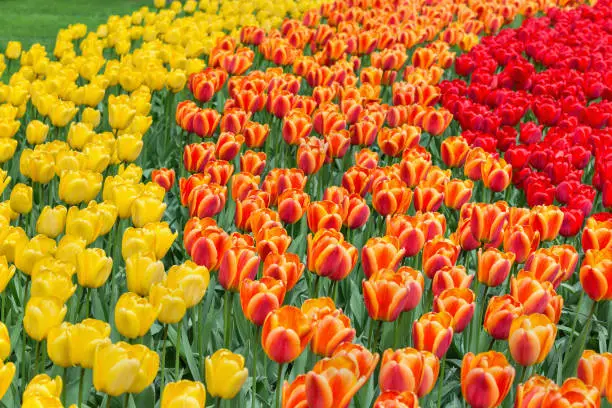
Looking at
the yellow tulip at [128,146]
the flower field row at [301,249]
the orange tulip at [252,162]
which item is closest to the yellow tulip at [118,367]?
the flower field row at [301,249]

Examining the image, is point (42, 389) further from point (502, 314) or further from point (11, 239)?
point (502, 314)

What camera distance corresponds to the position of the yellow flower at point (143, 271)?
2.68 meters

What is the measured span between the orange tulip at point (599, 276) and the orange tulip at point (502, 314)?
35 centimetres

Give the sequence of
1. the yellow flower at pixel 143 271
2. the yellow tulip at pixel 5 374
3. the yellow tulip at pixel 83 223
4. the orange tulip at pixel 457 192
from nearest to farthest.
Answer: the yellow tulip at pixel 5 374 < the yellow flower at pixel 143 271 < the yellow tulip at pixel 83 223 < the orange tulip at pixel 457 192

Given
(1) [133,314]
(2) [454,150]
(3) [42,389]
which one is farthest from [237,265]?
(2) [454,150]

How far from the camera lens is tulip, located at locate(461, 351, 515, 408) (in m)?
2.13

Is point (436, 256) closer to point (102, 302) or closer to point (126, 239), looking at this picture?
point (126, 239)

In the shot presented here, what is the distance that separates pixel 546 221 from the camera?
3.39 m

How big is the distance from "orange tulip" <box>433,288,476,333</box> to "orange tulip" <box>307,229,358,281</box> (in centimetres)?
38

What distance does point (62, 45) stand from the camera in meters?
6.64

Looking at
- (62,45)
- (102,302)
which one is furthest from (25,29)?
(102,302)

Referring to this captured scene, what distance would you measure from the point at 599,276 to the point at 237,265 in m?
1.15

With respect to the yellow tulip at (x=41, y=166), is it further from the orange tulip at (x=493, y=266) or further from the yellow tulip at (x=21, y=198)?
the orange tulip at (x=493, y=266)

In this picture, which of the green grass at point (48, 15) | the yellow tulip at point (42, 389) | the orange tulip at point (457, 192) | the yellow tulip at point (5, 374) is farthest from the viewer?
the green grass at point (48, 15)
